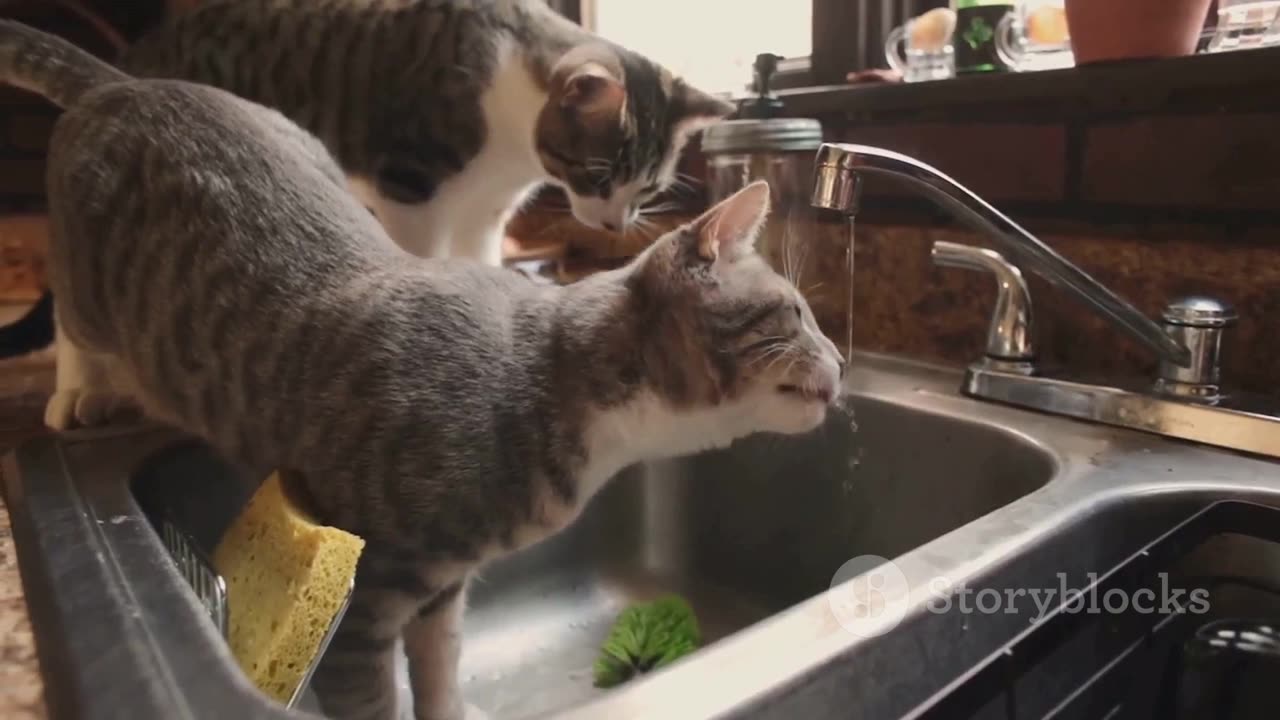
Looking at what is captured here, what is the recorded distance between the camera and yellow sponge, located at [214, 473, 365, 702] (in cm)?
50

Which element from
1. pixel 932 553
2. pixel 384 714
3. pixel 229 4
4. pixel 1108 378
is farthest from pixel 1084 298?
pixel 229 4

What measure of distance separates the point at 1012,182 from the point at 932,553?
53 centimetres

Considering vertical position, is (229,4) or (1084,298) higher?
(229,4)

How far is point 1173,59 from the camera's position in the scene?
810 millimetres

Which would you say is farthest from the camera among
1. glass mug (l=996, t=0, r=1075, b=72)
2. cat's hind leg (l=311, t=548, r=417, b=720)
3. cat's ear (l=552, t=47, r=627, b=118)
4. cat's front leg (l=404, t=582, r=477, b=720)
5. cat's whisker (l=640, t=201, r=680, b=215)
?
cat's whisker (l=640, t=201, r=680, b=215)

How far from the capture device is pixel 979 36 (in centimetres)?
102

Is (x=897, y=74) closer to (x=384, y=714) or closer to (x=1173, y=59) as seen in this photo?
(x=1173, y=59)

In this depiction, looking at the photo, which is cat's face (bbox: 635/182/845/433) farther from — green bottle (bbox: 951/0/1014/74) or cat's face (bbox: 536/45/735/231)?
cat's face (bbox: 536/45/735/231)

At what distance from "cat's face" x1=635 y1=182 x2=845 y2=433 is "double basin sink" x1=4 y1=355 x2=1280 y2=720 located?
14 centimetres

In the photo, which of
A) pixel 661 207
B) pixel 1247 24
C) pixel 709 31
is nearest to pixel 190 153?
pixel 661 207

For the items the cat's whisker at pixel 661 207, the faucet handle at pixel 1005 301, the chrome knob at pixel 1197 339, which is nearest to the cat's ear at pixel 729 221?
the faucet handle at pixel 1005 301

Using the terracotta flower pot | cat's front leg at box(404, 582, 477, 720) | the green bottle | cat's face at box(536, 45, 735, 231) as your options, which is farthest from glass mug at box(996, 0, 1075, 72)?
cat's front leg at box(404, 582, 477, 720)

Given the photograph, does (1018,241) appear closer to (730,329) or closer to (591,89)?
(730,329)

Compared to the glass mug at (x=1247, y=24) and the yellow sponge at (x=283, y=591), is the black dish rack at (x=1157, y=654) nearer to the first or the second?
the yellow sponge at (x=283, y=591)
